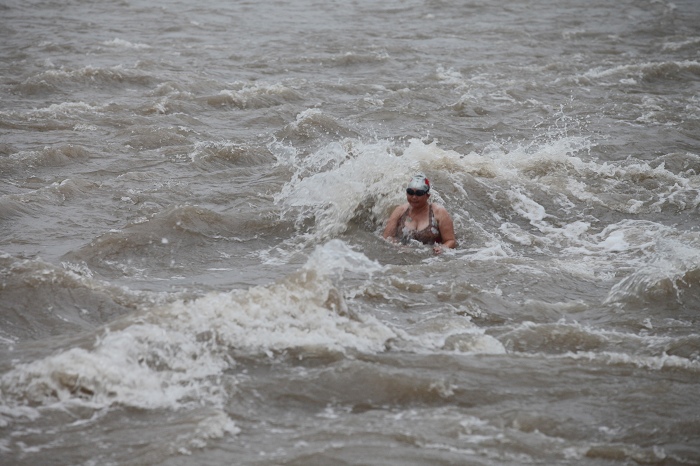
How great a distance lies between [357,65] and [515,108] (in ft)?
16.3

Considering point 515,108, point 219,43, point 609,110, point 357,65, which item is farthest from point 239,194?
point 219,43

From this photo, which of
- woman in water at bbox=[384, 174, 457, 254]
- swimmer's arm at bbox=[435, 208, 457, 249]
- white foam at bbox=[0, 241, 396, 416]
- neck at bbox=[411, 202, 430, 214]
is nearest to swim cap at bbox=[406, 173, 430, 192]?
woman in water at bbox=[384, 174, 457, 254]

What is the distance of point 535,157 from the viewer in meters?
12.2

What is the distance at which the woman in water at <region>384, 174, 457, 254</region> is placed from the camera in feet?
31.1

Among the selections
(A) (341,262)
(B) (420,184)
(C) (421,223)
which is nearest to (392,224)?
(C) (421,223)

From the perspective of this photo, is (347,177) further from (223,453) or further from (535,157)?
(223,453)

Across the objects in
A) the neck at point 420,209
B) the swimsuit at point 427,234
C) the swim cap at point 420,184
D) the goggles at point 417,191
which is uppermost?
the swim cap at point 420,184

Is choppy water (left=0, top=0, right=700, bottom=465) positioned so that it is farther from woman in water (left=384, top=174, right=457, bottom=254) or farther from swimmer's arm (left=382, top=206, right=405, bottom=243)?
woman in water (left=384, top=174, right=457, bottom=254)

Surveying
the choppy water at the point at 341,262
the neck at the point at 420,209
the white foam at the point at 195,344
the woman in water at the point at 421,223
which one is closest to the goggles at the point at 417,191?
the woman in water at the point at 421,223

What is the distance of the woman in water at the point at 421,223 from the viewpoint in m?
9.49

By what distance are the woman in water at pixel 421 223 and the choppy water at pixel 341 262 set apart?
28 cm

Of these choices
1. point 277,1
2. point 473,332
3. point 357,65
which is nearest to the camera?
point 473,332

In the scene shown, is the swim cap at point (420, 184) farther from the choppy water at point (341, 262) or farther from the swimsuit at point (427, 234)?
the choppy water at point (341, 262)

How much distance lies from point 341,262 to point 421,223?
1592 mm
